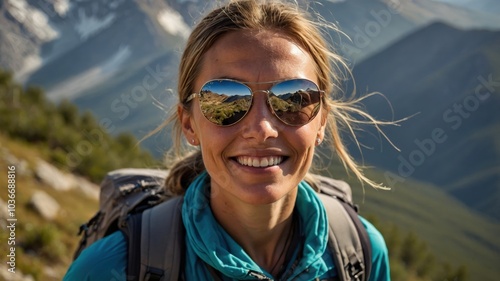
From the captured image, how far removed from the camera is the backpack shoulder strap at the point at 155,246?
9.15 feet

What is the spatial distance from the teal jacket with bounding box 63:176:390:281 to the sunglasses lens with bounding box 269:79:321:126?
2.00ft

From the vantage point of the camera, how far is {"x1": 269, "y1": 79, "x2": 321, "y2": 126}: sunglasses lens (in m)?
2.86

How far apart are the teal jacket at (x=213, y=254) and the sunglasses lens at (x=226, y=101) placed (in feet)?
1.78

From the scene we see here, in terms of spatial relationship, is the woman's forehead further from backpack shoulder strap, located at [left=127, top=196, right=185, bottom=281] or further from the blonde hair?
backpack shoulder strap, located at [left=127, top=196, right=185, bottom=281]

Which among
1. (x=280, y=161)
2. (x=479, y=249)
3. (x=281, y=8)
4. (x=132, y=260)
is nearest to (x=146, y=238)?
(x=132, y=260)

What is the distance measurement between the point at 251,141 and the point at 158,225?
708mm

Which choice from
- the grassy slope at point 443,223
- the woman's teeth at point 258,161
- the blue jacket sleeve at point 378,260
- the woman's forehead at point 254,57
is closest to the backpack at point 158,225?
the blue jacket sleeve at point 378,260

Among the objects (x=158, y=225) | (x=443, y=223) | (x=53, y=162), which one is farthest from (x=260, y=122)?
(x=443, y=223)

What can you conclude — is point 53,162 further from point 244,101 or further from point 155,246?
point 244,101

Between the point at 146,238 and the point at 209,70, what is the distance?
3.21 feet

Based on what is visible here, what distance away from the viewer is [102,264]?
2.83 m

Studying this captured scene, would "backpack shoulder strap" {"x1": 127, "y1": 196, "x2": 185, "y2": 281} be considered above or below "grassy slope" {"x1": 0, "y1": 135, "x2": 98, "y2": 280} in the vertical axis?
above

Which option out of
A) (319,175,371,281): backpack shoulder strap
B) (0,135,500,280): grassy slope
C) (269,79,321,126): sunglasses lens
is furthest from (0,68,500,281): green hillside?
(0,135,500,280): grassy slope

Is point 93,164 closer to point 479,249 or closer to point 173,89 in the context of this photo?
point 173,89
